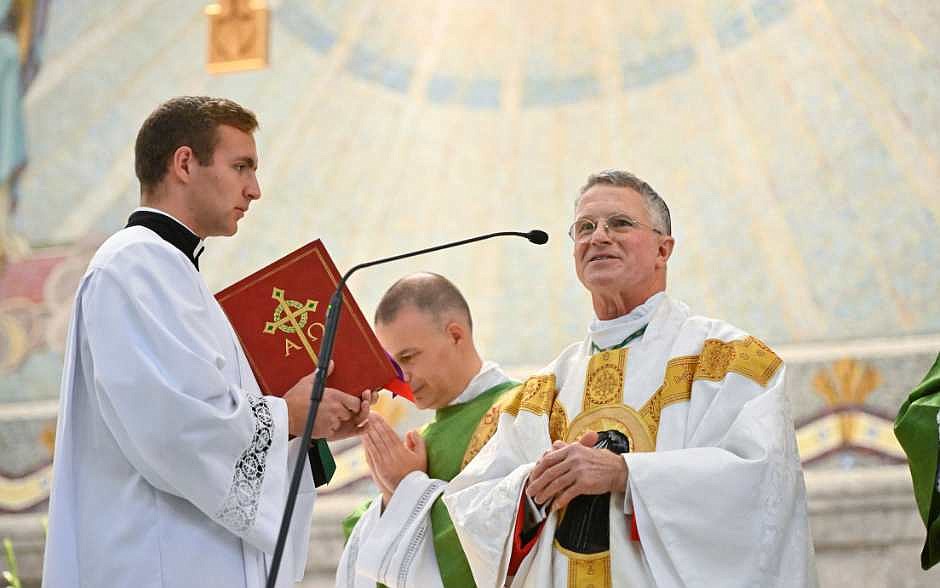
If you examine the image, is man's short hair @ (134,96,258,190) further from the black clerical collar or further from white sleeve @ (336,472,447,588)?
white sleeve @ (336,472,447,588)

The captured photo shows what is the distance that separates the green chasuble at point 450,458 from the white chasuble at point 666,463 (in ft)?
0.69

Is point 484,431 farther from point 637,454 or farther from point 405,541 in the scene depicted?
point 637,454

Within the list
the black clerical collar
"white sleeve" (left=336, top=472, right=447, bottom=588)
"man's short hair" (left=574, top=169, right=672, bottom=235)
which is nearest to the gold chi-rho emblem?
the black clerical collar

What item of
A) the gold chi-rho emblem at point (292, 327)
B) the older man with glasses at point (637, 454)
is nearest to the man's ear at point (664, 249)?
the older man with glasses at point (637, 454)

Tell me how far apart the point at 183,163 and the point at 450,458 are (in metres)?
1.50

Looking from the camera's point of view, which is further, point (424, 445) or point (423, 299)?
point (423, 299)

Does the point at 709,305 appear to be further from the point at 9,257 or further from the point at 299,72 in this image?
the point at 9,257

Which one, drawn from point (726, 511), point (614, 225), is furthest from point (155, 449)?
point (614, 225)

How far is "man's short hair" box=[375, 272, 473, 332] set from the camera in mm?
4781

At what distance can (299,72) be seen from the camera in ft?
24.8

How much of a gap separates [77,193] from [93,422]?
185 inches

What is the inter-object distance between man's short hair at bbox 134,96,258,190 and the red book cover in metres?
0.40

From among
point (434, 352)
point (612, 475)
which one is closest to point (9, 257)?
point (434, 352)

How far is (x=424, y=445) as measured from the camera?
4641 millimetres
